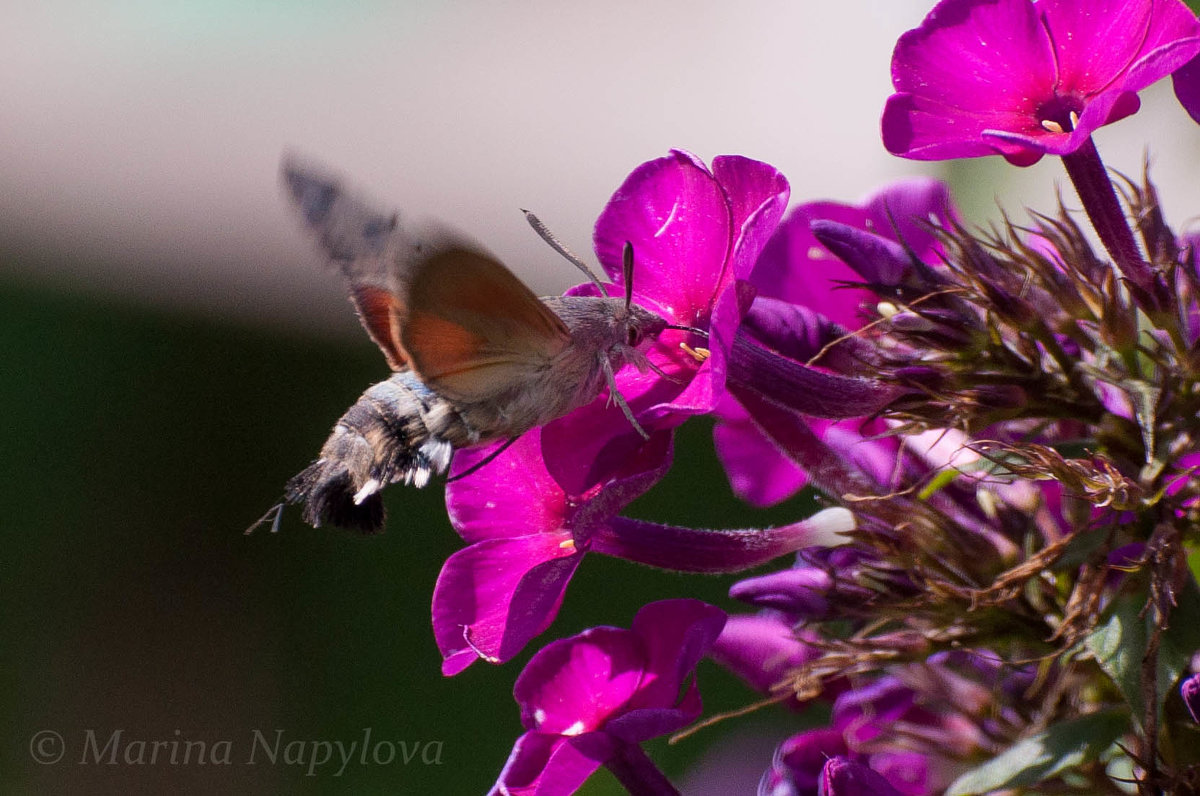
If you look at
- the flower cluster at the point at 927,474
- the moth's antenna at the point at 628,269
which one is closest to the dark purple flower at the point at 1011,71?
the flower cluster at the point at 927,474

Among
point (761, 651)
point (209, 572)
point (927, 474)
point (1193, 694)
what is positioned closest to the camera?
point (1193, 694)

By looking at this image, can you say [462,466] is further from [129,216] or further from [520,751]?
[129,216]

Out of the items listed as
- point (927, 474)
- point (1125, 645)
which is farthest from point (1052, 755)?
point (927, 474)

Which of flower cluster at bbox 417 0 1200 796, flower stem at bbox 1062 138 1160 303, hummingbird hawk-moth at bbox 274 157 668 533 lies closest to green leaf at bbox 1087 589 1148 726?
flower cluster at bbox 417 0 1200 796

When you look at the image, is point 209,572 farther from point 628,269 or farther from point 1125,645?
point 1125,645

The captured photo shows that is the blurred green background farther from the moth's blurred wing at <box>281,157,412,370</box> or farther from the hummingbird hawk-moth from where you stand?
the moth's blurred wing at <box>281,157,412,370</box>

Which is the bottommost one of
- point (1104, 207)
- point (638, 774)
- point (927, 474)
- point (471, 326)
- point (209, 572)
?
point (209, 572)

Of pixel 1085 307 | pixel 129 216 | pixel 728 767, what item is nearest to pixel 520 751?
pixel 1085 307

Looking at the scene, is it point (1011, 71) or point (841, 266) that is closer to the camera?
point (1011, 71)
